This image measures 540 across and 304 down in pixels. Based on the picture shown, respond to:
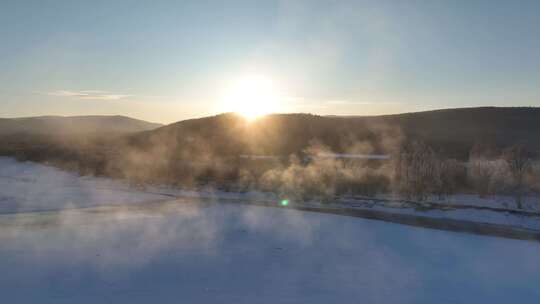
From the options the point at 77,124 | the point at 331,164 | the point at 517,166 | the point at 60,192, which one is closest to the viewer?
the point at 517,166

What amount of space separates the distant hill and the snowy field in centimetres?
3541

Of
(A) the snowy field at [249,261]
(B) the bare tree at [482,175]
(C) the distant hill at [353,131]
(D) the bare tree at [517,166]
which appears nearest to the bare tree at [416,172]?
(B) the bare tree at [482,175]

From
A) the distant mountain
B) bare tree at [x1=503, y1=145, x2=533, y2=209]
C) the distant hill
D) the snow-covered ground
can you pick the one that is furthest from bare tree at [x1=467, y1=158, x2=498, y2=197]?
the distant mountain

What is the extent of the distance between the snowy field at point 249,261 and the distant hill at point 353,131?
116ft

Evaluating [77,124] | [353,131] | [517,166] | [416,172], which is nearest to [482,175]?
[517,166]

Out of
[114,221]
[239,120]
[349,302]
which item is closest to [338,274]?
[349,302]

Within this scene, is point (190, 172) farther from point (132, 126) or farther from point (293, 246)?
point (132, 126)

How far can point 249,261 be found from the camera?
959 cm

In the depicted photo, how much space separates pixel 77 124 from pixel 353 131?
11634cm

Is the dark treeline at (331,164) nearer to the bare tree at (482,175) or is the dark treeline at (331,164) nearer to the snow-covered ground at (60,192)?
the bare tree at (482,175)

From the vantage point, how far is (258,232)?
12477 millimetres

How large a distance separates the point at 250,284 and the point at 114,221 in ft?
23.0

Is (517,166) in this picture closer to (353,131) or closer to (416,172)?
(416,172)

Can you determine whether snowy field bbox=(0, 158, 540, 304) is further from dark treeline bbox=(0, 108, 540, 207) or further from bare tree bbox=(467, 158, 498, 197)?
bare tree bbox=(467, 158, 498, 197)
